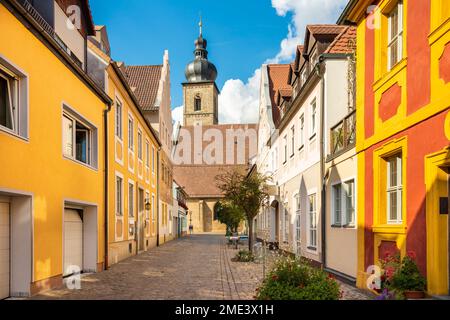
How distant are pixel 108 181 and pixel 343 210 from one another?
24.5 feet

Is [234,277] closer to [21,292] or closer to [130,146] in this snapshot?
[21,292]

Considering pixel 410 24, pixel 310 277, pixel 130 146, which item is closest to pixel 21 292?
pixel 310 277

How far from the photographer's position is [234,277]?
1273cm

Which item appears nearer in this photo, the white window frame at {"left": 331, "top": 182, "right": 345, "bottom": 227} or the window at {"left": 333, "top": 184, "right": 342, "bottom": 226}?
the white window frame at {"left": 331, "top": 182, "right": 345, "bottom": 227}

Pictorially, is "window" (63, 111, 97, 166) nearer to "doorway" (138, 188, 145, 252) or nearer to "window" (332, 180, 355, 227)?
"window" (332, 180, 355, 227)

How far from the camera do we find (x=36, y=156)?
30.4 ft

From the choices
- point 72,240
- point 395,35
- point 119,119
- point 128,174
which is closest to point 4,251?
point 72,240

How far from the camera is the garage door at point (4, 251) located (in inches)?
332

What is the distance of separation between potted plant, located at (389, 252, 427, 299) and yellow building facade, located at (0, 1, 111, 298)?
6496mm

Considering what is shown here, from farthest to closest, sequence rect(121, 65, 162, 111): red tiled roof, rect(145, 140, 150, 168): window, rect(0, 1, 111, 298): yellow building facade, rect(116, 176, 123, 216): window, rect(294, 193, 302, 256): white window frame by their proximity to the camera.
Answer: rect(121, 65, 162, 111): red tiled roof → rect(145, 140, 150, 168): window → rect(294, 193, 302, 256): white window frame → rect(116, 176, 123, 216): window → rect(0, 1, 111, 298): yellow building facade

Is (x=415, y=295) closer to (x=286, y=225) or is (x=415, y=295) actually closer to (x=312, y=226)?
(x=312, y=226)

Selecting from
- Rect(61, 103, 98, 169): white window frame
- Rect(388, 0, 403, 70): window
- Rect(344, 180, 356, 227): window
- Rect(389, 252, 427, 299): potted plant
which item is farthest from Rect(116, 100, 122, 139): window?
Rect(389, 252, 427, 299): potted plant

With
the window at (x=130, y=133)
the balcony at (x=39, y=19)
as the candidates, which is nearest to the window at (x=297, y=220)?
the window at (x=130, y=133)

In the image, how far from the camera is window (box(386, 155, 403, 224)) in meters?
8.56
